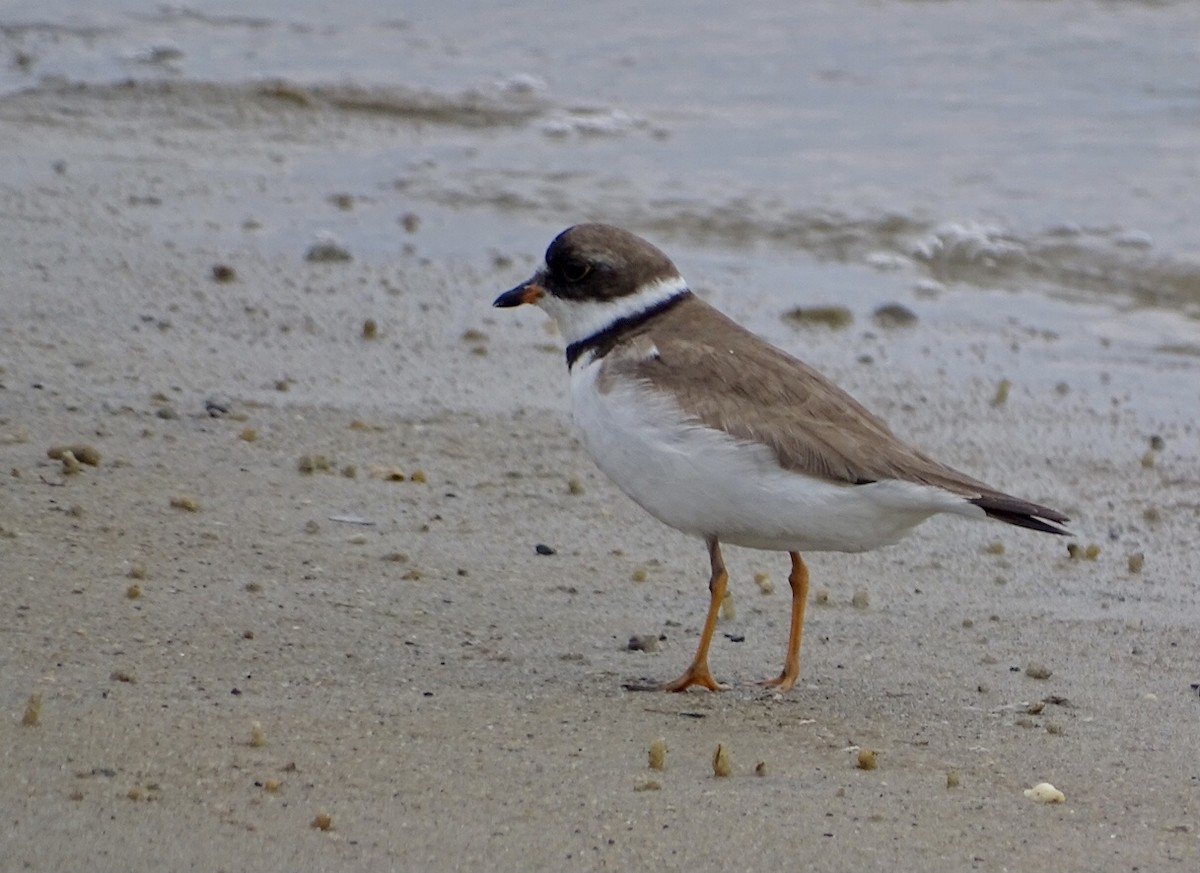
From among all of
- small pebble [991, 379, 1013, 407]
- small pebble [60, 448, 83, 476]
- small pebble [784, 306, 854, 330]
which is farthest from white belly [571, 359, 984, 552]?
small pebble [784, 306, 854, 330]

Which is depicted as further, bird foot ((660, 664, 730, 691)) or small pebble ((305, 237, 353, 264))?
small pebble ((305, 237, 353, 264))

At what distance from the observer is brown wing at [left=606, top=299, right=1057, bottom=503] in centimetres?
455

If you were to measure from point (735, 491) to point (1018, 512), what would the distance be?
0.70 m

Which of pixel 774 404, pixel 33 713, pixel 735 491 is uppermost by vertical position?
pixel 774 404

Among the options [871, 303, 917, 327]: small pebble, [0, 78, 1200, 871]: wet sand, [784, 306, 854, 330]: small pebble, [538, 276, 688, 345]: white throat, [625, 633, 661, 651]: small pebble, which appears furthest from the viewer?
[871, 303, 917, 327]: small pebble

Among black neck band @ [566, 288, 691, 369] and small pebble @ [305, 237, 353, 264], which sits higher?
black neck band @ [566, 288, 691, 369]

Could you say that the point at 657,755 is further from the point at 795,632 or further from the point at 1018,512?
the point at 1018,512

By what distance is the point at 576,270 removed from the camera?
17.0ft

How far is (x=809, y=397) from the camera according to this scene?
189 inches

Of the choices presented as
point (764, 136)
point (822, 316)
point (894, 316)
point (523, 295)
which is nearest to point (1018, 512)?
point (523, 295)

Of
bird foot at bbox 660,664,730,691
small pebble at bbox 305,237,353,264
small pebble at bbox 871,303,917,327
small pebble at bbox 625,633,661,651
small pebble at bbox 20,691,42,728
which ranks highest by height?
small pebble at bbox 20,691,42,728

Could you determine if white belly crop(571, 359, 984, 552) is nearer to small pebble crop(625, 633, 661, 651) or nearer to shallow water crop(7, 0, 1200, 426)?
small pebble crop(625, 633, 661, 651)

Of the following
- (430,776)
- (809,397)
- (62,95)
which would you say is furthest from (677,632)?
(62,95)

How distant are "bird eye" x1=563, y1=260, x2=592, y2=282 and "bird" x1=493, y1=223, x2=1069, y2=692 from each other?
213mm
